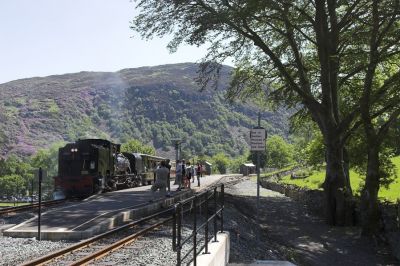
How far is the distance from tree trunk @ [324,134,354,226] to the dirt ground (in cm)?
73

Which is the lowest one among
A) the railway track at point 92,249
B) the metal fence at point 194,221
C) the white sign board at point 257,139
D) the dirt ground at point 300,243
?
the dirt ground at point 300,243

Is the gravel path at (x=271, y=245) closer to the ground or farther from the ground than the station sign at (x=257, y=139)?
closer to the ground

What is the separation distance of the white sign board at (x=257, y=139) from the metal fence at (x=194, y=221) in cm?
299

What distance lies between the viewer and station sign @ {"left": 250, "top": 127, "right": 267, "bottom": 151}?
15.8m

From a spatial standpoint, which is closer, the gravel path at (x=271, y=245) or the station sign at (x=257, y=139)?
the gravel path at (x=271, y=245)

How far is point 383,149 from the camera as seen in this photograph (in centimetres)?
3162

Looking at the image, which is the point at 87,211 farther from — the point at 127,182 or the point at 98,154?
the point at 127,182

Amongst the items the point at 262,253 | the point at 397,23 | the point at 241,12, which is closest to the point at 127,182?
the point at 241,12

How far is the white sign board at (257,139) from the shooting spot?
15.8 m

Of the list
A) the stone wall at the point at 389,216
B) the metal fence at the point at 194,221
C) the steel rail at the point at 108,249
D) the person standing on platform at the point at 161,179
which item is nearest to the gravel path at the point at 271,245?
the steel rail at the point at 108,249

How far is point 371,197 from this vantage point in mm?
21875

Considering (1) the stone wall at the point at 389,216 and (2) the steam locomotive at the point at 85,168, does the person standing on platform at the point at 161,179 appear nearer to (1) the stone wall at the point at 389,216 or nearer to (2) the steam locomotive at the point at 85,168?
(2) the steam locomotive at the point at 85,168

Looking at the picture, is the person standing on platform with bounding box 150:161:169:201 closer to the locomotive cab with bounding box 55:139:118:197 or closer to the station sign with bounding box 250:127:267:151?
the locomotive cab with bounding box 55:139:118:197

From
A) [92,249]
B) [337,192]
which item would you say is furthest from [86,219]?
[337,192]
